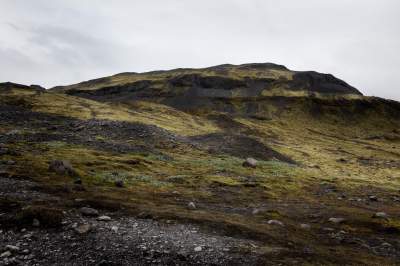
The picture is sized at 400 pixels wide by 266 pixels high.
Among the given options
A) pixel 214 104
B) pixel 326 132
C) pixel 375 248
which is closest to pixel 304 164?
pixel 375 248

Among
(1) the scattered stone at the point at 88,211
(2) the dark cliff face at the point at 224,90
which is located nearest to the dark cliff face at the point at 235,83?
(2) the dark cliff face at the point at 224,90

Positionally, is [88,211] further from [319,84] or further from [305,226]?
[319,84]

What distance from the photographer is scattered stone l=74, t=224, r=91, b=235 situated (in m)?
13.0

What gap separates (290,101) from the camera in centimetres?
12381

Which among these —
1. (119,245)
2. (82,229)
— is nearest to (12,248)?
(82,229)

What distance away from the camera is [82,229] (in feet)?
43.3

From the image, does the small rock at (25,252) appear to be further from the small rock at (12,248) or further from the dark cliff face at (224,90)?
the dark cliff face at (224,90)

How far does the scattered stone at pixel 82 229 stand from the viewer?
42.8 feet

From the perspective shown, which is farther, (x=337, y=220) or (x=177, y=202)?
(x=177, y=202)

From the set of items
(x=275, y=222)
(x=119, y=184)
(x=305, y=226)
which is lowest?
(x=305, y=226)

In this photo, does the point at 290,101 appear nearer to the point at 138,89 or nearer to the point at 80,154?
the point at 138,89

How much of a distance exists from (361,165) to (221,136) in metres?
20.8

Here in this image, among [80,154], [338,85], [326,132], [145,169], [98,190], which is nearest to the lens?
[98,190]

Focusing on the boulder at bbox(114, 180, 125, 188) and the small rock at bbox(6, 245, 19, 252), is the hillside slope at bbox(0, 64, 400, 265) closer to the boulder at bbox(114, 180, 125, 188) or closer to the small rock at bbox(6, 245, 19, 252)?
the boulder at bbox(114, 180, 125, 188)
